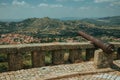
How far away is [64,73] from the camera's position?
8.59 metres

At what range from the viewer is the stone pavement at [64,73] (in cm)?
823

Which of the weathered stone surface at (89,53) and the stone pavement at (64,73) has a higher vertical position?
the weathered stone surface at (89,53)

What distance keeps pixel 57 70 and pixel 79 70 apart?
0.97 m

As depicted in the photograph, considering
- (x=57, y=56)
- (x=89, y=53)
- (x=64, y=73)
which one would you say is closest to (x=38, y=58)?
(x=57, y=56)

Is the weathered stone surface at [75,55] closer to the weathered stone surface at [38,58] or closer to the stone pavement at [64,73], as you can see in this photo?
the stone pavement at [64,73]

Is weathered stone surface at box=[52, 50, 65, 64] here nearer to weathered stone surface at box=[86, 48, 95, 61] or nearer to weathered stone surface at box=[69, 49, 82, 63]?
weathered stone surface at box=[69, 49, 82, 63]

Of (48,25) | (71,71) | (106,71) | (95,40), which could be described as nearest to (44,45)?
(71,71)

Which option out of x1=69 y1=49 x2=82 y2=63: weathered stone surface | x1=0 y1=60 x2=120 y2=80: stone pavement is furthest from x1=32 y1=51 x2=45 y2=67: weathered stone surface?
x1=69 y1=49 x2=82 y2=63: weathered stone surface

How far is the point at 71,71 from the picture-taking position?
895 cm

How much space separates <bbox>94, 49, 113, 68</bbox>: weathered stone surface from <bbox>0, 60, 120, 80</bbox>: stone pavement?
0.27 m

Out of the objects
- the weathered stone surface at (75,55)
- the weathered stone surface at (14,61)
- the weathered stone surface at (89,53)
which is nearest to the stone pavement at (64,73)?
the weathered stone surface at (14,61)

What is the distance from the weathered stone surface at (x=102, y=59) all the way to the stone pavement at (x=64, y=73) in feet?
0.89

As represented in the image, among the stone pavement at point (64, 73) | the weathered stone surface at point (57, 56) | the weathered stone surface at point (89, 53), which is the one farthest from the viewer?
the weathered stone surface at point (89, 53)

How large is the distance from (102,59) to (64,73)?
1966mm
